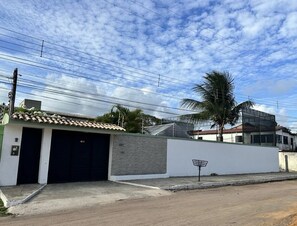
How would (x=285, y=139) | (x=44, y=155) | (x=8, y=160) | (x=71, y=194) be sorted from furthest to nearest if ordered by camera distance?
1. (x=285, y=139)
2. (x=44, y=155)
3. (x=8, y=160)
4. (x=71, y=194)

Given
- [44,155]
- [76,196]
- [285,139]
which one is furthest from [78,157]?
[285,139]

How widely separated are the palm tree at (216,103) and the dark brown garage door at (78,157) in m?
12.1

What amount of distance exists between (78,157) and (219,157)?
36.6 feet

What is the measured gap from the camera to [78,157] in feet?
50.7

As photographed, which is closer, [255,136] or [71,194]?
[71,194]

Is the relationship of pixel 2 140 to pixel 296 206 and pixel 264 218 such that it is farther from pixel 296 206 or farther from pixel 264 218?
pixel 296 206

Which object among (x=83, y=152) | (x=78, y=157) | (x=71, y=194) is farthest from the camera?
(x=83, y=152)

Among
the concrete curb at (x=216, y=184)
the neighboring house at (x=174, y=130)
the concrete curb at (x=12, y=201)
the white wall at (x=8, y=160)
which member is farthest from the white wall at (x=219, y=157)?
the concrete curb at (x=12, y=201)

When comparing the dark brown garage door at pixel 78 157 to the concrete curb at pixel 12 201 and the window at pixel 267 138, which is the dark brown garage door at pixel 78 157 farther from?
the window at pixel 267 138

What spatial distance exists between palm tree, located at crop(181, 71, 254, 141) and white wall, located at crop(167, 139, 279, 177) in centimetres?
278

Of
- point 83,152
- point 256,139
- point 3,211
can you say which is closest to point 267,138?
point 256,139

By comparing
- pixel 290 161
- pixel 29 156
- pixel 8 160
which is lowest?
pixel 8 160

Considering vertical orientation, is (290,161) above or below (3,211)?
above

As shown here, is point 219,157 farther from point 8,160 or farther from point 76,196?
point 8,160
